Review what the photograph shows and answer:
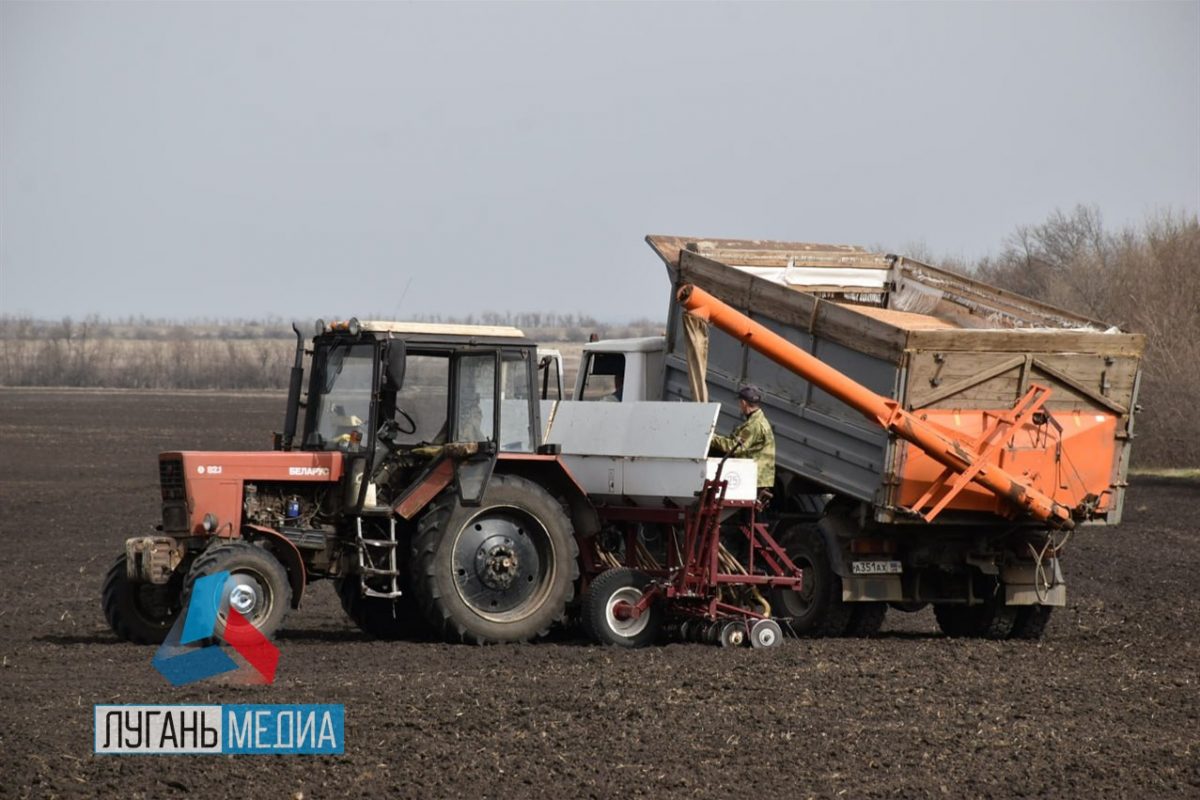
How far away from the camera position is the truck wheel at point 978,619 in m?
13.6

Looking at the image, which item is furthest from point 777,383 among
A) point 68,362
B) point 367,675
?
point 68,362

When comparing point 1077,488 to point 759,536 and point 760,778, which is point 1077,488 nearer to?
point 759,536

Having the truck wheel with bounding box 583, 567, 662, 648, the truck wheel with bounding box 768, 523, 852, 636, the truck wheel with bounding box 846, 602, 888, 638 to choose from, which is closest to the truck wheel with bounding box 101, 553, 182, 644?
the truck wheel with bounding box 583, 567, 662, 648

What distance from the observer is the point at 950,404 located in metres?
12.5

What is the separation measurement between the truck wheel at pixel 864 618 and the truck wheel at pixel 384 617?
3.45 metres

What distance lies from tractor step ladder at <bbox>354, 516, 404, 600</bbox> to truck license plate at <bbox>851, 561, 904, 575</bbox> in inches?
142

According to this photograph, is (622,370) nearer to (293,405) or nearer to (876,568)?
(876,568)

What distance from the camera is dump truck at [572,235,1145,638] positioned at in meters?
12.4

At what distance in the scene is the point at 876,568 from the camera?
13070mm

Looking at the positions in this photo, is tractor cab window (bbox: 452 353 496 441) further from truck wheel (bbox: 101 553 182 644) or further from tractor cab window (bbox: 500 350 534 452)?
truck wheel (bbox: 101 553 182 644)

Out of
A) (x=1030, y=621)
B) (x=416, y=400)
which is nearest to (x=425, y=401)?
(x=416, y=400)

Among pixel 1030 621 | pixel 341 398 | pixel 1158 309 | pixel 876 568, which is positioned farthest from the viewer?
pixel 1158 309

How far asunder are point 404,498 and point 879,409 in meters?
3.47

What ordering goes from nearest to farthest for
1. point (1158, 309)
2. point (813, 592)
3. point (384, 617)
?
1. point (384, 617)
2. point (813, 592)
3. point (1158, 309)
